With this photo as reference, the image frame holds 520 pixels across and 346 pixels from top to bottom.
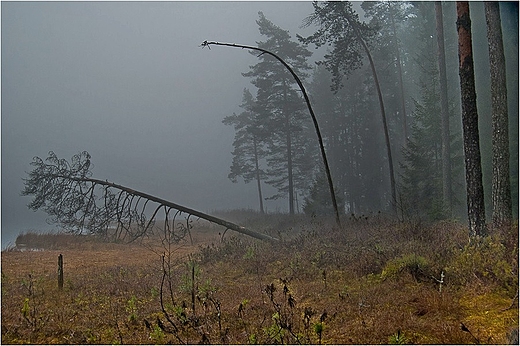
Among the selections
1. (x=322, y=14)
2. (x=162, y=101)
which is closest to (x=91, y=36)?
(x=162, y=101)

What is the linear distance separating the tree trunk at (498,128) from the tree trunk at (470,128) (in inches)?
14.0

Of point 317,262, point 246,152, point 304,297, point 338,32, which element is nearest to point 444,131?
point 338,32

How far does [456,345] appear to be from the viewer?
173 inches

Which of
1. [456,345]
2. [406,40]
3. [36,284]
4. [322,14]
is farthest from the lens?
[406,40]

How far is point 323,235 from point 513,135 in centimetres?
862

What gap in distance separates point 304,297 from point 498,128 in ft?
17.6

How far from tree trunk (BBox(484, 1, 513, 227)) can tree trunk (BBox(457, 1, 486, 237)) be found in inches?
14.0

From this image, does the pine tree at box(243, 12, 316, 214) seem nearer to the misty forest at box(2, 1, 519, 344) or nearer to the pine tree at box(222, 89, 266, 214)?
the misty forest at box(2, 1, 519, 344)

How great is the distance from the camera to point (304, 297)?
6832 millimetres

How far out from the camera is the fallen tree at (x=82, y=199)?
1186cm

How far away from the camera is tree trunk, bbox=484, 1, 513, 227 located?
313 inches

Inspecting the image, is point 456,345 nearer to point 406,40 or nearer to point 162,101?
point 406,40

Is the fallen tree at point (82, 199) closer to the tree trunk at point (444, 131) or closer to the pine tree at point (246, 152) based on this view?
the tree trunk at point (444, 131)

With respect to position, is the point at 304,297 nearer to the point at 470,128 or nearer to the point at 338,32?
the point at 470,128
